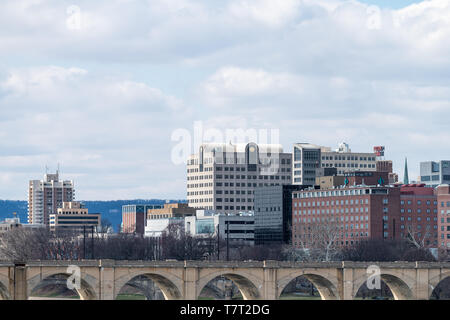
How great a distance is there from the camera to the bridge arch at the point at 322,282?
14200 centimetres

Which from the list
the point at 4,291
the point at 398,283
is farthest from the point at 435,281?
the point at 4,291

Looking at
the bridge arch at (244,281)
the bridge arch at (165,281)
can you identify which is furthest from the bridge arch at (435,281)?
the bridge arch at (165,281)

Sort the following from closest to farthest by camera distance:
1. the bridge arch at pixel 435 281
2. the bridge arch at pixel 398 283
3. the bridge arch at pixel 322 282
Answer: the bridge arch at pixel 322 282
the bridge arch at pixel 398 283
the bridge arch at pixel 435 281

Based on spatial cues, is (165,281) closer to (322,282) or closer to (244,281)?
(244,281)

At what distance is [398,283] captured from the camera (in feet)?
492

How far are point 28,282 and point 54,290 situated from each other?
6662 cm

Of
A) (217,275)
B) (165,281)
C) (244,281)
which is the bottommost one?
(244,281)

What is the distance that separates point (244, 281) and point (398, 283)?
73.1 ft

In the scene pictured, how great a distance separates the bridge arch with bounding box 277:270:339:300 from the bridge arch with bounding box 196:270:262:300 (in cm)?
298

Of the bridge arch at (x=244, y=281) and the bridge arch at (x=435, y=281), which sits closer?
the bridge arch at (x=244, y=281)

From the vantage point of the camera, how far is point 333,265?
145m

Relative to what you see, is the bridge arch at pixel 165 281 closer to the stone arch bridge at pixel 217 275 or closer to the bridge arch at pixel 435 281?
the stone arch bridge at pixel 217 275
